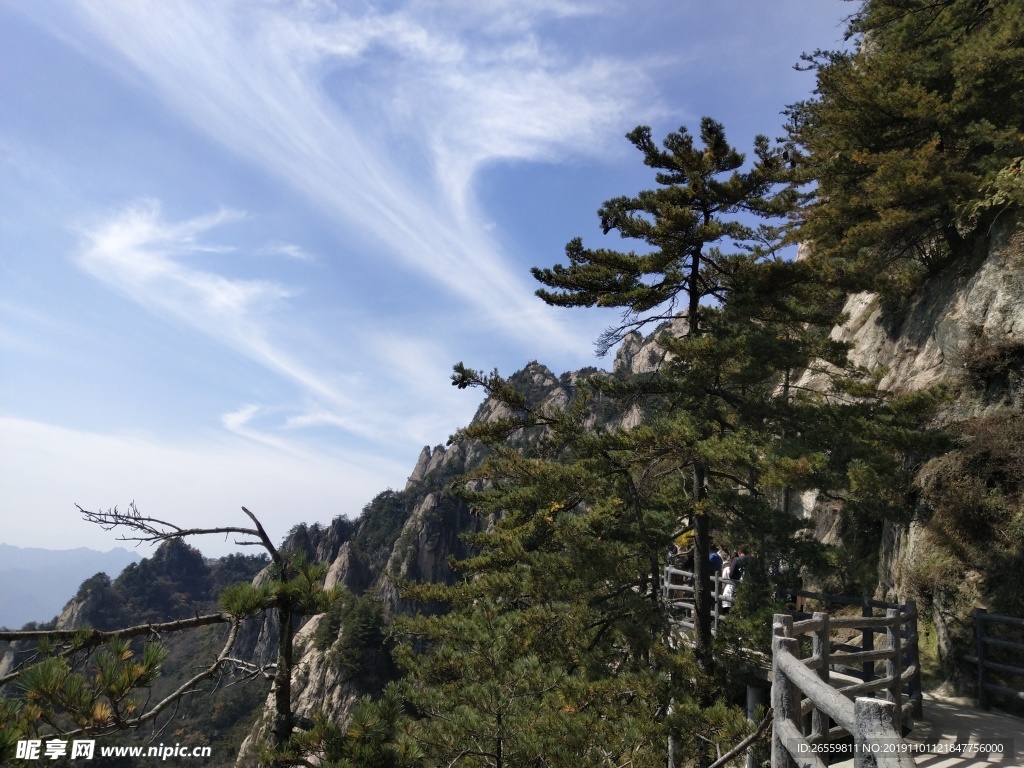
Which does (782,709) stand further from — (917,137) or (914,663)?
(917,137)

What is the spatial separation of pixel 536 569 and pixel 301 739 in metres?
6.29

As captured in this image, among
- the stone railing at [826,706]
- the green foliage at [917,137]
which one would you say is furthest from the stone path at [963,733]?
the green foliage at [917,137]

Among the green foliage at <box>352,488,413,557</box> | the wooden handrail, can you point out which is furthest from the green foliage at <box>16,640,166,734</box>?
the green foliage at <box>352,488,413,557</box>

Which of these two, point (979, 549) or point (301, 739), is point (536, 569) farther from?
point (979, 549)

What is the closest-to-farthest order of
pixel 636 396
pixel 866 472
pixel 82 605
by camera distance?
1. pixel 866 472
2. pixel 636 396
3. pixel 82 605

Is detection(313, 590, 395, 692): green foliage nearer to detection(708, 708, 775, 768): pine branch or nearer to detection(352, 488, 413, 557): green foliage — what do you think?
detection(352, 488, 413, 557): green foliage

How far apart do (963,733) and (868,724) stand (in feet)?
19.9

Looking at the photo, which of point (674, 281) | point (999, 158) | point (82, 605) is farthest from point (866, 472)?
point (82, 605)

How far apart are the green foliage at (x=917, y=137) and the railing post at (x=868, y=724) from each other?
10452 mm

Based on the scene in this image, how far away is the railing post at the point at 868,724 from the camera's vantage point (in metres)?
2.07

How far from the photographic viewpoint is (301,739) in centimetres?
366

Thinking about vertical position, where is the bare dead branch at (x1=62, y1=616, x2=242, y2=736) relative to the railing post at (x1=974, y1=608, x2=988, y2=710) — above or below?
above

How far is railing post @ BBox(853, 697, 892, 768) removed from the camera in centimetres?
207

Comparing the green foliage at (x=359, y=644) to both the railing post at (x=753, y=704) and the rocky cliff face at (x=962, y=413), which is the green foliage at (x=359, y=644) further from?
the rocky cliff face at (x=962, y=413)
